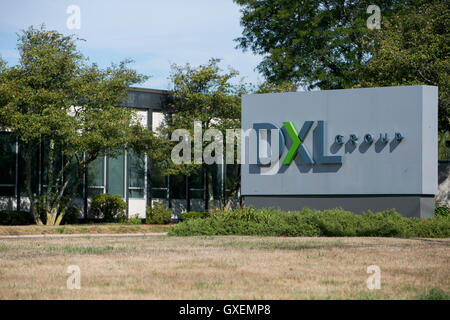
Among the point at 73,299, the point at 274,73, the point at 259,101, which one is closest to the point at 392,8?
the point at 274,73

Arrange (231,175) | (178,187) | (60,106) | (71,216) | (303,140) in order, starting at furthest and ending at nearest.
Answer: (231,175)
(178,187)
(71,216)
(60,106)
(303,140)

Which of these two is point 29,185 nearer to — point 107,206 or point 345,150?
point 107,206

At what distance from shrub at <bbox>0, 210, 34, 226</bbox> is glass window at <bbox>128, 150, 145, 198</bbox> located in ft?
20.9

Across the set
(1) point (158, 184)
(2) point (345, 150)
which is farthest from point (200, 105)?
(2) point (345, 150)

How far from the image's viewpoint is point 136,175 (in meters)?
34.7

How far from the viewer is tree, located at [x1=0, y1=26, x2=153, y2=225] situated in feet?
85.5

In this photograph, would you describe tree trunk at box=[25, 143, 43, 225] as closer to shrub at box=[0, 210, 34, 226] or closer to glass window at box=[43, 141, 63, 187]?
shrub at box=[0, 210, 34, 226]

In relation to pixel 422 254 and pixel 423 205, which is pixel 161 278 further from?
pixel 423 205

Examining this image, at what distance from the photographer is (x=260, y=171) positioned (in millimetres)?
23562

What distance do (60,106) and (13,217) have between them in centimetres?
517

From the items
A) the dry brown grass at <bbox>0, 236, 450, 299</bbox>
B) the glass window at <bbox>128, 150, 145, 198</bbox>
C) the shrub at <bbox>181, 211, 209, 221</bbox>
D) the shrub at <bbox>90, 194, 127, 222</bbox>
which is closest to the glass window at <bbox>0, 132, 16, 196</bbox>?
the shrub at <bbox>90, 194, 127, 222</bbox>

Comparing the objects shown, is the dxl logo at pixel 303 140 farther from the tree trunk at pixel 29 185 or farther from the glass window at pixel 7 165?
the glass window at pixel 7 165

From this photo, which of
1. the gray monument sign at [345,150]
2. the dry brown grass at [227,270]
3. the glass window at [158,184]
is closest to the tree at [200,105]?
the glass window at [158,184]

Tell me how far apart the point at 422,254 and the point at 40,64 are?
18.6 m
